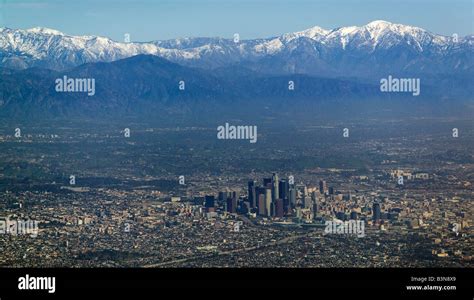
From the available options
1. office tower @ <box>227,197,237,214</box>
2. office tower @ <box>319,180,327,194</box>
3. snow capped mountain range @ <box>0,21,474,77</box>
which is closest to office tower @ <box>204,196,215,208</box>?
office tower @ <box>227,197,237,214</box>

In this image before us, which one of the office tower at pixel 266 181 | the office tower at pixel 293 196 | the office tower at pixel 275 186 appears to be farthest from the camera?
the office tower at pixel 266 181

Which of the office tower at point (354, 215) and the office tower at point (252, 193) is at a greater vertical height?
the office tower at point (252, 193)

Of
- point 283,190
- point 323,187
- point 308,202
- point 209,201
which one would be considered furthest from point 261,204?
point 323,187

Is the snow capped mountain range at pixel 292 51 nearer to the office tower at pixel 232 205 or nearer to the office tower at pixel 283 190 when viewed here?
the office tower at pixel 283 190

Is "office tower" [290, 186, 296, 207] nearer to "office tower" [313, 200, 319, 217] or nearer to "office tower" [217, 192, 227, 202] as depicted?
"office tower" [313, 200, 319, 217]

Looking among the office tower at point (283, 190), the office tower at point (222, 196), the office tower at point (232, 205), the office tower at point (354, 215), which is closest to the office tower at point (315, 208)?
the office tower at point (283, 190)

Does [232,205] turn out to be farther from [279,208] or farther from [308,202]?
[308,202]
